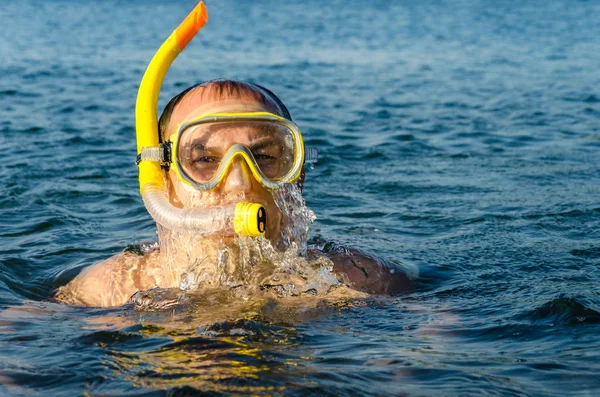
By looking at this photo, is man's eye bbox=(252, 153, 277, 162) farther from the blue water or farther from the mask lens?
the blue water

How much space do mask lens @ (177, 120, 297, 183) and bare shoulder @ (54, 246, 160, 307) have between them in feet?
2.19

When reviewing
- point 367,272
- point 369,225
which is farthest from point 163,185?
point 369,225

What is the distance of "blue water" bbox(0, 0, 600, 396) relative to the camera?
9.40 feet

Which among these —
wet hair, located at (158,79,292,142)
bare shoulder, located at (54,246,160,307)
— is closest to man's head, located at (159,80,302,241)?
wet hair, located at (158,79,292,142)

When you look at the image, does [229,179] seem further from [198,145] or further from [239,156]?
[198,145]

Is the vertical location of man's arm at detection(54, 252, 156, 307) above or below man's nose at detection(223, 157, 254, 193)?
below

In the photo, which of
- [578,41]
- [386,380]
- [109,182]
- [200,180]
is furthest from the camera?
[578,41]

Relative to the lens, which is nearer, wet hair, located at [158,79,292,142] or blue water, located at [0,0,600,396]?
blue water, located at [0,0,600,396]

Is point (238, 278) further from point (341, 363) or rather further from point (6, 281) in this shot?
point (6, 281)

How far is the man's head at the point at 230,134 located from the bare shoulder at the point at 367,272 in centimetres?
53

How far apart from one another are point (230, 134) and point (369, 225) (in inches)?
89.4

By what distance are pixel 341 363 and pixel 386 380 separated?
20 cm

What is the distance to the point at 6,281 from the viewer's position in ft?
14.4

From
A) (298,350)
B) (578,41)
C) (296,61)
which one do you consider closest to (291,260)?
(298,350)
